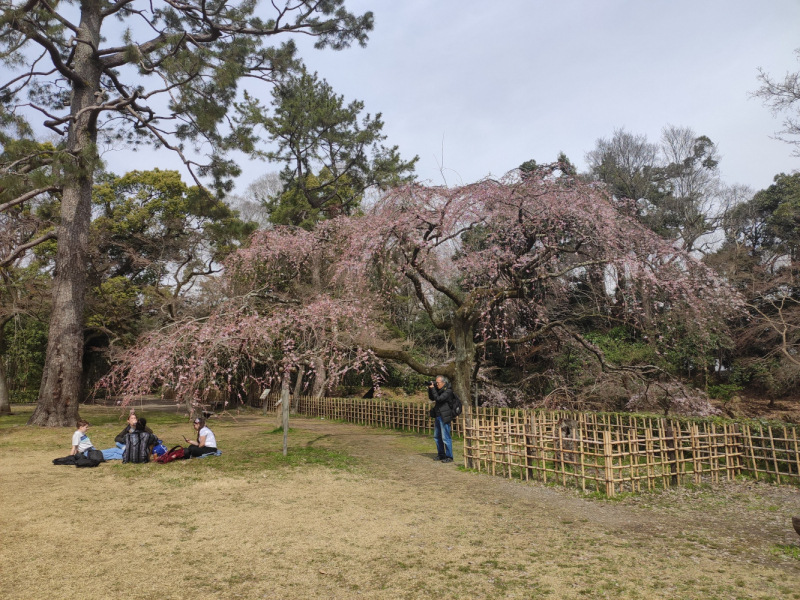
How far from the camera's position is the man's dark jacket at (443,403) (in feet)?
25.8

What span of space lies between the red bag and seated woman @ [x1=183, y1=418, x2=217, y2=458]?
12 cm

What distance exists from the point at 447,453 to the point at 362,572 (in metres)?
4.70

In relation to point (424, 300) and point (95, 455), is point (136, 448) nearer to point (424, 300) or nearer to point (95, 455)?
point (95, 455)

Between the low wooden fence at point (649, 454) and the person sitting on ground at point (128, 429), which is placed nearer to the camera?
the low wooden fence at point (649, 454)

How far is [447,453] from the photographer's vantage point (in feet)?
26.3

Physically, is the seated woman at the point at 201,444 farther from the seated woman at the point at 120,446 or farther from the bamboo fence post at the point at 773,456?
the bamboo fence post at the point at 773,456

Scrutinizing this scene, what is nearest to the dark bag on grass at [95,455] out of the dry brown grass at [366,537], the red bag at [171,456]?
the dry brown grass at [366,537]

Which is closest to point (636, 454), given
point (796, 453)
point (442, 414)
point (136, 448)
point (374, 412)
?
point (796, 453)

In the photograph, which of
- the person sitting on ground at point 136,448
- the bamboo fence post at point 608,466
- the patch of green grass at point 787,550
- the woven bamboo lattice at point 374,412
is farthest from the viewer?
the woven bamboo lattice at point 374,412

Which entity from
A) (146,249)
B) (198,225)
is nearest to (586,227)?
(198,225)

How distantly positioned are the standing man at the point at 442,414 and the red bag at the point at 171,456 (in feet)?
13.0

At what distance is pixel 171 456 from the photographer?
7.60m

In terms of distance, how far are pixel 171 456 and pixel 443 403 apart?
424 centimetres

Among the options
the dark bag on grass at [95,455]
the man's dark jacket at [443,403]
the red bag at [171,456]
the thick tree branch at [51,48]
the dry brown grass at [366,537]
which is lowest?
the dry brown grass at [366,537]
